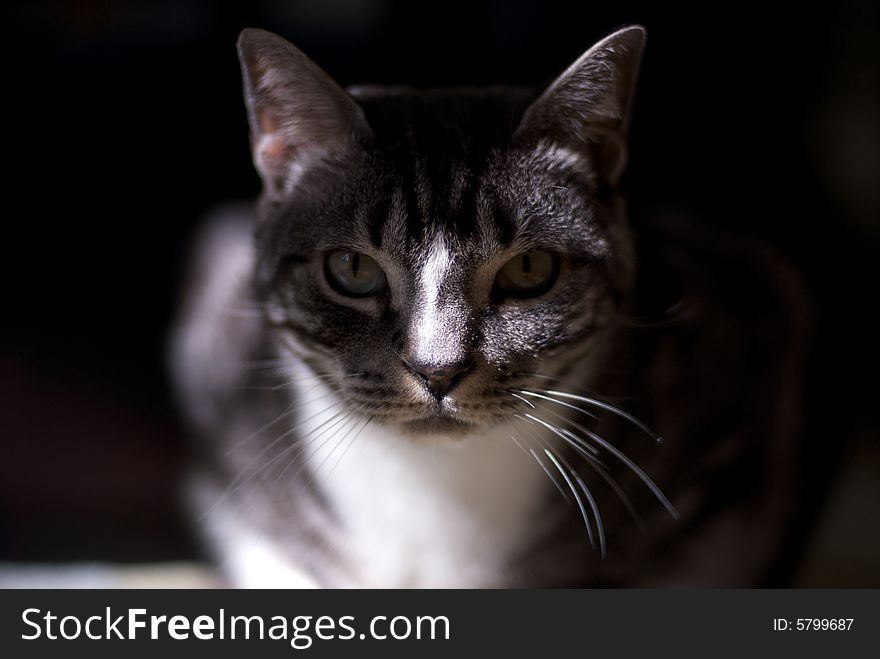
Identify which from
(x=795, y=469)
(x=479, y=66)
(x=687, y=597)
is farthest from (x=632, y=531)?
(x=479, y=66)

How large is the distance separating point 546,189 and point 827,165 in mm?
647

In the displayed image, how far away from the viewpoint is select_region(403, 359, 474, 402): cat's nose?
979mm

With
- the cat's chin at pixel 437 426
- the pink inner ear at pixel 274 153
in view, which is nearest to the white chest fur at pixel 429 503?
the cat's chin at pixel 437 426

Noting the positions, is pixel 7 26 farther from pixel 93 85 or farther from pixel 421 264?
pixel 421 264

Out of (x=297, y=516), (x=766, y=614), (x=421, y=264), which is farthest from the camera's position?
(x=297, y=516)

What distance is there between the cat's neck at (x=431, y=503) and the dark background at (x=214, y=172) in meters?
0.46

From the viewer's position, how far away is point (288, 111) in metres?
1.08

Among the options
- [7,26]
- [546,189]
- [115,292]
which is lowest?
[546,189]

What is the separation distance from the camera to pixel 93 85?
4.49 ft

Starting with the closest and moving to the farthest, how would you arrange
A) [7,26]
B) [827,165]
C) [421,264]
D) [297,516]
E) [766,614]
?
[421,264]
[766,614]
[7,26]
[297,516]
[827,165]

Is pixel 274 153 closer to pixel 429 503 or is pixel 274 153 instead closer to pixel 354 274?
pixel 354 274

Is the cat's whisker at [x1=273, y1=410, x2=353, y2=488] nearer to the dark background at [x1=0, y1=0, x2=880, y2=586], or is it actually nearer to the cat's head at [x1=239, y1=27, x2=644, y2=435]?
the cat's head at [x1=239, y1=27, x2=644, y2=435]

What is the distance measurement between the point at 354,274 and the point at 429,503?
1.14 ft

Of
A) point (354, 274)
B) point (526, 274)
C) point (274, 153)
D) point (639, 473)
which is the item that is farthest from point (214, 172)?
point (639, 473)
